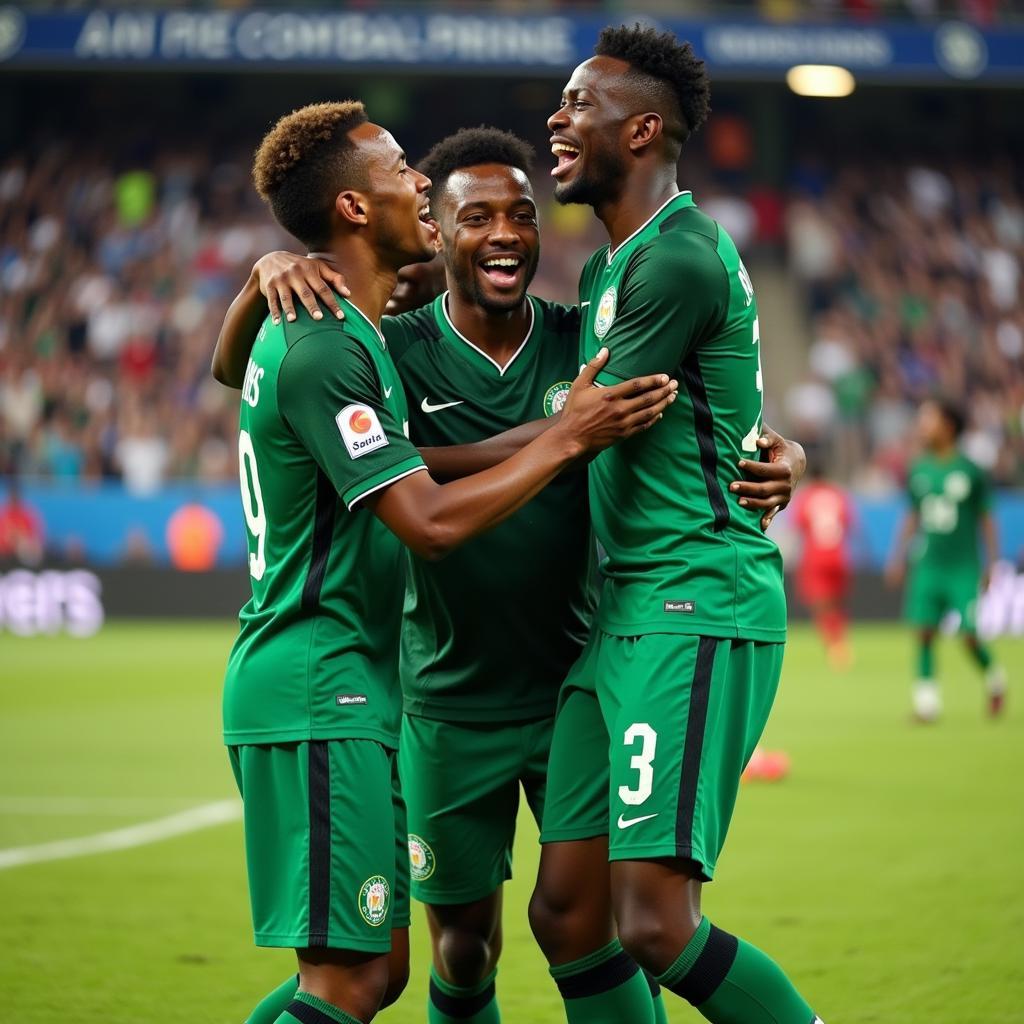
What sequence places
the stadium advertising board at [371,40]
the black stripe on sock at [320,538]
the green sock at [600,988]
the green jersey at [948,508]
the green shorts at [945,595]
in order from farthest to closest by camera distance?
the stadium advertising board at [371,40]
the green jersey at [948,508]
the green shorts at [945,595]
the green sock at [600,988]
the black stripe on sock at [320,538]

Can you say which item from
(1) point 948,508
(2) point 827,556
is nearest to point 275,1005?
(1) point 948,508

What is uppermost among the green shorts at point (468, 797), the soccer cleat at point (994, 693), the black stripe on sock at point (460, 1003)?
the green shorts at point (468, 797)

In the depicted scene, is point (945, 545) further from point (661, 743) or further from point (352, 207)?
point (352, 207)

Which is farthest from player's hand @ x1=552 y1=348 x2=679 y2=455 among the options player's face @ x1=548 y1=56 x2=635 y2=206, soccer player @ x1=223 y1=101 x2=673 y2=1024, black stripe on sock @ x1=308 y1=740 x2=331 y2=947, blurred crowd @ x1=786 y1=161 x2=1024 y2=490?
blurred crowd @ x1=786 y1=161 x2=1024 y2=490

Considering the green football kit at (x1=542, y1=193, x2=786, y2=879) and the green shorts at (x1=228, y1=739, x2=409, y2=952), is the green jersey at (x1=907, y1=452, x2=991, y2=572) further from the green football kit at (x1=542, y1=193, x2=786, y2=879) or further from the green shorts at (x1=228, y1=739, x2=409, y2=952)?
the green shorts at (x1=228, y1=739, x2=409, y2=952)

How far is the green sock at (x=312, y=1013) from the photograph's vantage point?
3629mm

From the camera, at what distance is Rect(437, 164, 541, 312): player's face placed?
4715 millimetres

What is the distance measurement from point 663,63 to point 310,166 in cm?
100

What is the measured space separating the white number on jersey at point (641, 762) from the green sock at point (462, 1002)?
110 centimetres

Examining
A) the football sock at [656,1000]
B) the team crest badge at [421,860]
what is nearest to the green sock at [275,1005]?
the team crest badge at [421,860]

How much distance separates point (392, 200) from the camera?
13.4 feet

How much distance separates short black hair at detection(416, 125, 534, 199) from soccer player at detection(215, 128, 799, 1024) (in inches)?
3.2

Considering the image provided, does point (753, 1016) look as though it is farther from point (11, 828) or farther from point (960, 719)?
point (960, 719)

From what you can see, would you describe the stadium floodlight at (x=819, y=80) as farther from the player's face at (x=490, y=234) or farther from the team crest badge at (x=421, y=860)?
the team crest badge at (x=421, y=860)
